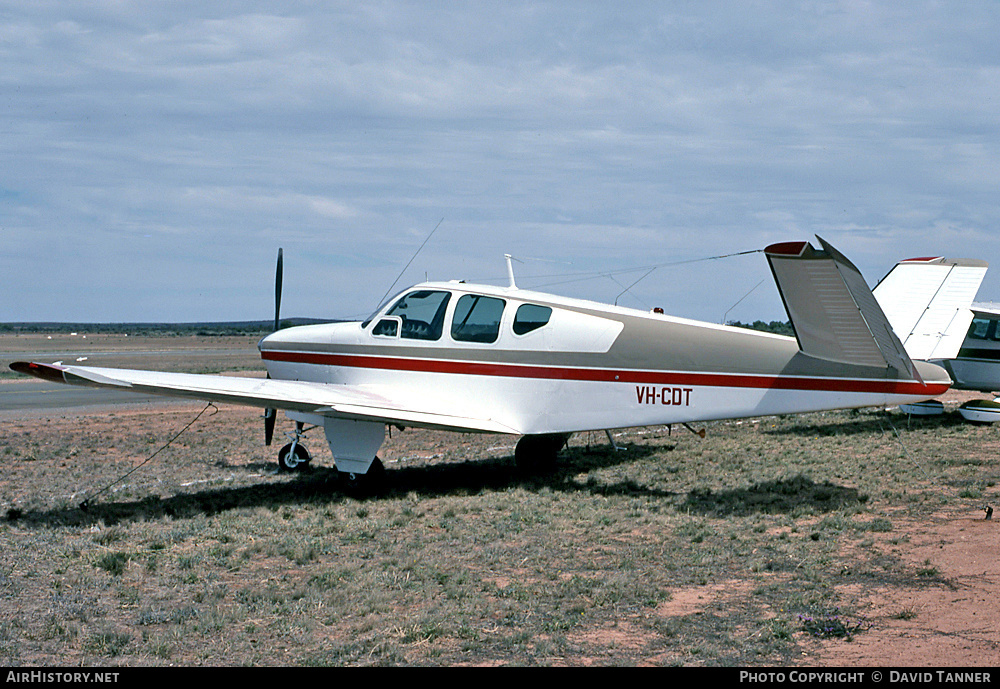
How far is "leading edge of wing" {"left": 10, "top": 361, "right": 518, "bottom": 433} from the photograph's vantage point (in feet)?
31.0

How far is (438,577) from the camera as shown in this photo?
727 centimetres

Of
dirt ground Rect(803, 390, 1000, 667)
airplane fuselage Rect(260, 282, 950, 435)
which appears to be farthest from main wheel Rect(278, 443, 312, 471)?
dirt ground Rect(803, 390, 1000, 667)

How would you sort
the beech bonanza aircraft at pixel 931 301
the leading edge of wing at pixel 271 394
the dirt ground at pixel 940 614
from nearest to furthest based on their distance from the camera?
the dirt ground at pixel 940 614 → the leading edge of wing at pixel 271 394 → the beech bonanza aircraft at pixel 931 301

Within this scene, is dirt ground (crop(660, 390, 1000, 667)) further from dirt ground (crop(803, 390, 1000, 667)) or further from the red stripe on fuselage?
the red stripe on fuselage

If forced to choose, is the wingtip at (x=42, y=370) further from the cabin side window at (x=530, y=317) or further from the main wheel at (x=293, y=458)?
A: the cabin side window at (x=530, y=317)

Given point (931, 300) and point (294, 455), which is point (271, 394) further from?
point (931, 300)

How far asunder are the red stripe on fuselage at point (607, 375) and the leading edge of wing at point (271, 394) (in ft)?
1.97

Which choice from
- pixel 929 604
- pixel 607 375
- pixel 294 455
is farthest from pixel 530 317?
pixel 929 604

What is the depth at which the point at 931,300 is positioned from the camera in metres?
15.8

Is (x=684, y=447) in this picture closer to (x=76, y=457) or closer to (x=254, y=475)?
(x=254, y=475)

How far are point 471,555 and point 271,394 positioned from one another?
3.87 meters

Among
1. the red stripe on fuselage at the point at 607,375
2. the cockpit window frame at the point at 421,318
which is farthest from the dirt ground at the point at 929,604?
the cockpit window frame at the point at 421,318

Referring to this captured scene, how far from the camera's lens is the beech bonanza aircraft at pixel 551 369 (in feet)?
29.8

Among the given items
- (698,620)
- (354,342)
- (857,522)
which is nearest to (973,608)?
(698,620)
